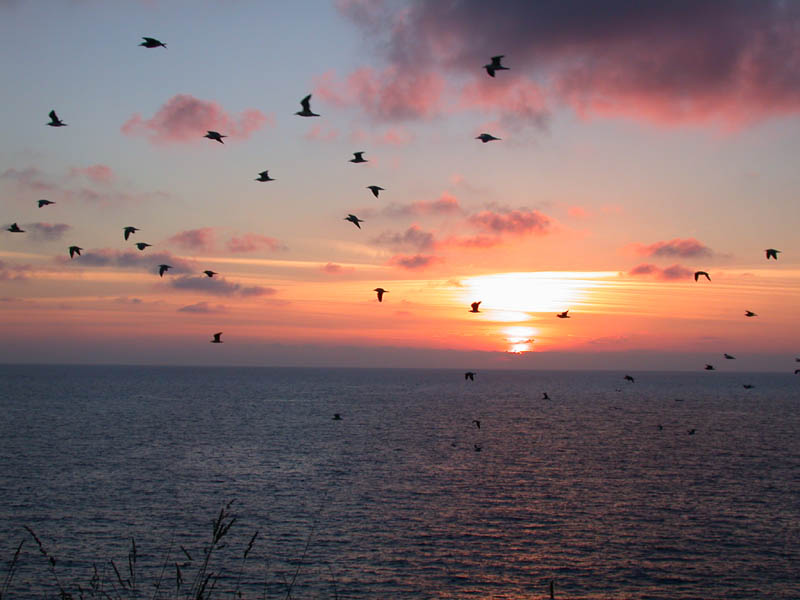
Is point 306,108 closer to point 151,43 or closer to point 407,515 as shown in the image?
point 151,43

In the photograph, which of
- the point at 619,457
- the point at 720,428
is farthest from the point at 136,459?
the point at 720,428

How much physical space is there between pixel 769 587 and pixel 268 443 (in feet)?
302

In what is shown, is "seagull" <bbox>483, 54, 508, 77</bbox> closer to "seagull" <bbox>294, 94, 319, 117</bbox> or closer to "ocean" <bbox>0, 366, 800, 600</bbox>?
"seagull" <bbox>294, 94, 319, 117</bbox>

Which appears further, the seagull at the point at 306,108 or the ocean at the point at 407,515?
Result: the ocean at the point at 407,515

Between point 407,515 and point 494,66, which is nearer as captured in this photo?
point 494,66

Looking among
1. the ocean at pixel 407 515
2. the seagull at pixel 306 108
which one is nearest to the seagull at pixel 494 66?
the seagull at pixel 306 108

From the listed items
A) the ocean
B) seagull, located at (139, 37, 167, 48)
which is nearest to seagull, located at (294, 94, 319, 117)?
seagull, located at (139, 37, 167, 48)

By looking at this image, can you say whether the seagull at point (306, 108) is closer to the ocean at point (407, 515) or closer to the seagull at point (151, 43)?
the seagull at point (151, 43)

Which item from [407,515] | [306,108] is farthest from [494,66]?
[407,515]

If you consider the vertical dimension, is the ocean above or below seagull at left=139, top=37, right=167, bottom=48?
below

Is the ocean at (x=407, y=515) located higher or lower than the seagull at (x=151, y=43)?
lower

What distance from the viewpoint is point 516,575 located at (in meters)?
54.5

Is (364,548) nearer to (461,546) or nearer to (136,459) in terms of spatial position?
(461,546)

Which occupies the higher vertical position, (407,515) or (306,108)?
(306,108)
